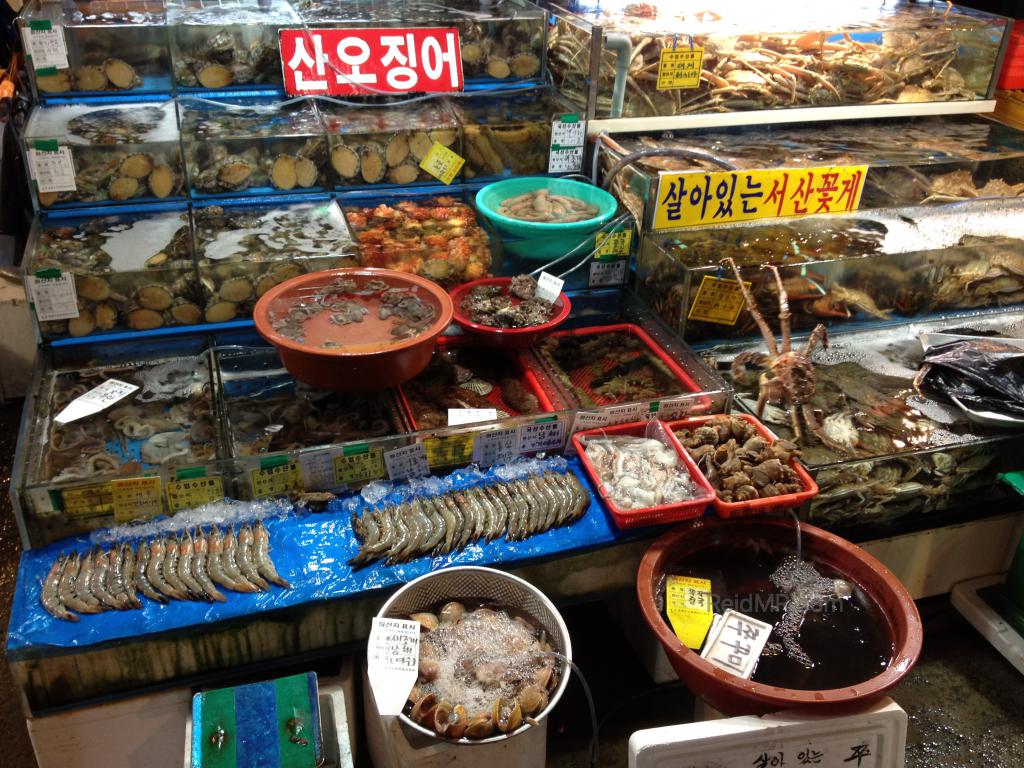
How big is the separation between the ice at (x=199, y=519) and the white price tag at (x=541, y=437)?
851 mm

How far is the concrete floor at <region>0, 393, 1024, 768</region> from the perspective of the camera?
10.3 feet

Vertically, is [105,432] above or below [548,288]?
below

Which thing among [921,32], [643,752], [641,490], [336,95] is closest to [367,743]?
[643,752]

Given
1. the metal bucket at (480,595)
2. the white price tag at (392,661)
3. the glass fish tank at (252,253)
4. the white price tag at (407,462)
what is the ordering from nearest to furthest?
the white price tag at (392,661), the metal bucket at (480,595), the white price tag at (407,462), the glass fish tank at (252,253)

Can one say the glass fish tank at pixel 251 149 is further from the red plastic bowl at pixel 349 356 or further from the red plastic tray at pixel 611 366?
the red plastic tray at pixel 611 366

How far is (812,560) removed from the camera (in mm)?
2891

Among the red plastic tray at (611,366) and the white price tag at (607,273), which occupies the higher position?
the white price tag at (607,273)

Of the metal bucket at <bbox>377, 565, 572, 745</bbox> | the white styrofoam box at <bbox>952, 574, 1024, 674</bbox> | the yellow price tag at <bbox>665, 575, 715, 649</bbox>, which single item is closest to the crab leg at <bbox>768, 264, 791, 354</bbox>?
the yellow price tag at <bbox>665, 575, 715, 649</bbox>

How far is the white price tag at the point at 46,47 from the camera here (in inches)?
141

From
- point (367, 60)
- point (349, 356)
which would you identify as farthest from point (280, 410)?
point (367, 60)

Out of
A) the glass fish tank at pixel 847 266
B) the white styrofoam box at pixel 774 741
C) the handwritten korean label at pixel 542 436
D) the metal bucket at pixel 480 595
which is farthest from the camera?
the glass fish tank at pixel 847 266

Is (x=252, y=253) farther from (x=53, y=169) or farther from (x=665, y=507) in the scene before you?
(x=665, y=507)

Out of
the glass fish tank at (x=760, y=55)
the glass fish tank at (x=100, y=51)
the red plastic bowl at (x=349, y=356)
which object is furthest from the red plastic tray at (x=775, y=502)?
the glass fish tank at (x=100, y=51)

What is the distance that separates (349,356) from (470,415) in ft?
1.76
